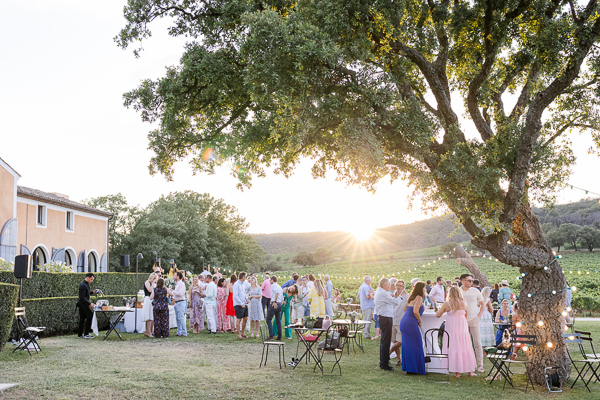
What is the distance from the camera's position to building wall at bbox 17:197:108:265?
94.2 feet

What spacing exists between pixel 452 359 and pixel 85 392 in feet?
19.6

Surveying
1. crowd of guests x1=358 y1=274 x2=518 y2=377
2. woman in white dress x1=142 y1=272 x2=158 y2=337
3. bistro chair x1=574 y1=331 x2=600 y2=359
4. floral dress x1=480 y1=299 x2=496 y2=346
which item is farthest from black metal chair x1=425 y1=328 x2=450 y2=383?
woman in white dress x1=142 y1=272 x2=158 y2=337

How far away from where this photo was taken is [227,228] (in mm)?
60750

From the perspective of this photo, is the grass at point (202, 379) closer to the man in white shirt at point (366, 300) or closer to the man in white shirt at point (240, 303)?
the man in white shirt at point (240, 303)

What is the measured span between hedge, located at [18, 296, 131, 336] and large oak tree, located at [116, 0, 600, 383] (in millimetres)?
7162

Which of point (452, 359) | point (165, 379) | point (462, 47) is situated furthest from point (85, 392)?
Result: point (462, 47)

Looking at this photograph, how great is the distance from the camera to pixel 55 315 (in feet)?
47.9

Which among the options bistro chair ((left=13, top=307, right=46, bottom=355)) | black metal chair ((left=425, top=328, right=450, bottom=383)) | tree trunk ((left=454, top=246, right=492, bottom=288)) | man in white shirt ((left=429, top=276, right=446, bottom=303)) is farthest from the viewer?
tree trunk ((left=454, top=246, right=492, bottom=288))

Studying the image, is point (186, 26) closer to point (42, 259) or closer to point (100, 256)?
point (42, 259)

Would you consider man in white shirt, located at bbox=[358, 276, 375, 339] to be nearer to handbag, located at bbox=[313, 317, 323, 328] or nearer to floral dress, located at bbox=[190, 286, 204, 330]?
handbag, located at bbox=[313, 317, 323, 328]

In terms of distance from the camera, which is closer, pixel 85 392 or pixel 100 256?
pixel 85 392

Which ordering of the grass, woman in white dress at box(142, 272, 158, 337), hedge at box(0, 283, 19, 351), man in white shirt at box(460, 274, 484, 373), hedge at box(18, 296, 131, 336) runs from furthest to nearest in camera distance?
1. woman in white dress at box(142, 272, 158, 337)
2. hedge at box(18, 296, 131, 336)
3. hedge at box(0, 283, 19, 351)
4. man in white shirt at box(460, 274, 484, 373)
5. the grass

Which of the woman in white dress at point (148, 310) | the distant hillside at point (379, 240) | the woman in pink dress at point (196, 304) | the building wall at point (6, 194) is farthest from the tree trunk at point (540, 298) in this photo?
the distant hillside at point (379, 240)

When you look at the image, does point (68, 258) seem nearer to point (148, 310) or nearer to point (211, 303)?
point (148, 310)
